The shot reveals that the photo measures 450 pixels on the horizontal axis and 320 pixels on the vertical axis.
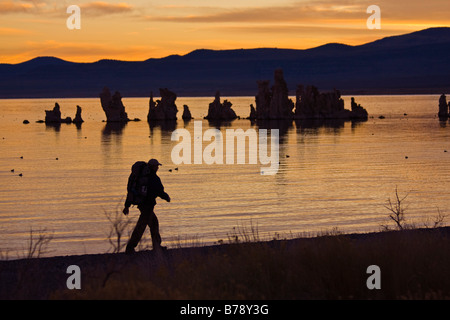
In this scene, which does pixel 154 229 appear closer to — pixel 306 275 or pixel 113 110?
pixel 306 275

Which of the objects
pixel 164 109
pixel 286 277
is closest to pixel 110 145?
pixel 286 277

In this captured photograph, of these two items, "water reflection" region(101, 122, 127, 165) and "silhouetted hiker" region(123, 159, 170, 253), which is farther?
"water reflection" region(101, 122, 127, 165)

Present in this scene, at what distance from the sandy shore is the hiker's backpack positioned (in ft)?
7.50

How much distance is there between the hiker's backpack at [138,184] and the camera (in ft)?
50.4

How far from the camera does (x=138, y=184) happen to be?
15453 mm

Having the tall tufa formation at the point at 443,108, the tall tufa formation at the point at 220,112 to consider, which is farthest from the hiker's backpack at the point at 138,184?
the tall tufa formation at the point at 220,112

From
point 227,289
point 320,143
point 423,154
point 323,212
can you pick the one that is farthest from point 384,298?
point 320,143

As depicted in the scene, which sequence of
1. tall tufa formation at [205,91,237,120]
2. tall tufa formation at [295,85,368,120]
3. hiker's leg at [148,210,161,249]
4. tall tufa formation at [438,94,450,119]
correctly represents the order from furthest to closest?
tall tufa formation at [205,91,237,120] < tall tufa formation at [295,85,368,120] < tall tufa formation at [438,94,450,119] < hiker's leg at [148,210,161,249]

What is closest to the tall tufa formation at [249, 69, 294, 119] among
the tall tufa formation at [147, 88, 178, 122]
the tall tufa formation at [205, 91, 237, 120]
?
the tall tufa formation at [205, 91, 237, 120]

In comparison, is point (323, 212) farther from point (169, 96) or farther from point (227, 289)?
point (169, 96)

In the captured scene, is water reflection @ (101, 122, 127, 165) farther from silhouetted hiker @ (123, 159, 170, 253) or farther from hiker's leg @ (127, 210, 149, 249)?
silhouetted hiker @ (123, 159, 170, 253)

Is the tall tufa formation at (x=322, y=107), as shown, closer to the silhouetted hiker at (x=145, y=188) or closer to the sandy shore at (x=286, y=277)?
the silhouetted hiker at (x=145, y=188)

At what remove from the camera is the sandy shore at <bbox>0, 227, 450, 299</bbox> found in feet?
35.1

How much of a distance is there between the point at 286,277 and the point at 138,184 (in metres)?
4.84
